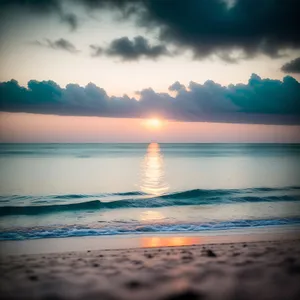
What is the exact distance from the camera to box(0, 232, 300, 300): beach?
3537mm

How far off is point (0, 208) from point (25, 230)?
195 inches

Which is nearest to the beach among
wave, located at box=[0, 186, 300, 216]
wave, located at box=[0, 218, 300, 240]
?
wave, located at box=[0, 218, 300, 240]

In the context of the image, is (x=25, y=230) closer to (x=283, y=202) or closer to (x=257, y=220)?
(x=257, y=220)

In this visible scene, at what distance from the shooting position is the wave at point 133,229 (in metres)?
8.34

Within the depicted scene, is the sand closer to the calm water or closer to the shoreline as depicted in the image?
the shoreline

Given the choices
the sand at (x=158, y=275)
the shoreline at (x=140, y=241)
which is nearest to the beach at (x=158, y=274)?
the sand at (x=158, y=275)

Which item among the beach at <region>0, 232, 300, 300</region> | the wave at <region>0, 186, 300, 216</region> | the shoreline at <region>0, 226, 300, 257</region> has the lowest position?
the wave at <region>0, 186, 300, 216</region>

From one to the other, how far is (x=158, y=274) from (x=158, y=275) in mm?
43

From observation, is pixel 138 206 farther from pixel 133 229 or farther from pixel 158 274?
pixel 158 274

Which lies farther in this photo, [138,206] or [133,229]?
[138,206]

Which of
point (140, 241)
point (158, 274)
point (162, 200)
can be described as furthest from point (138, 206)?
point (158, 274)

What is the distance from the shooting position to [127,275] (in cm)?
420

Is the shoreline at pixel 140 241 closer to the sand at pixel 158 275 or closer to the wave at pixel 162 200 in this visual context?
the sand at pixel 158 275

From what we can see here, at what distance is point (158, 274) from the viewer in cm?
420
